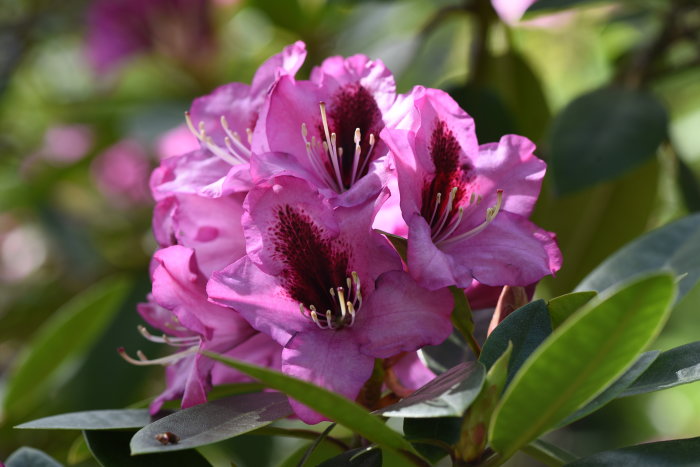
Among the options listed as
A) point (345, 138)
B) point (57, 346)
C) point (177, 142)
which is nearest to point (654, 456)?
point (345, 138)

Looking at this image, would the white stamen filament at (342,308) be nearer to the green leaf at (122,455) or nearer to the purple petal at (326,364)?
the purple petal at (326,364)

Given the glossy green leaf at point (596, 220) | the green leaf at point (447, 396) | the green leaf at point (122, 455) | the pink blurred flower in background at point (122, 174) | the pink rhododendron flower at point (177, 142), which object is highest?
the green leaf at point (447, 396)

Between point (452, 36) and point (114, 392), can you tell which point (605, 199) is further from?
point (114, 392)

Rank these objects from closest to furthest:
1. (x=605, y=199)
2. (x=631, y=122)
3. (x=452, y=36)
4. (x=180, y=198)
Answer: (x=180, y=198), (x=631, y=122), (x=605, y=199), (x=452, y=36)

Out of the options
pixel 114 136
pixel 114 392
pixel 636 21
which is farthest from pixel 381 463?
pixel 114 136

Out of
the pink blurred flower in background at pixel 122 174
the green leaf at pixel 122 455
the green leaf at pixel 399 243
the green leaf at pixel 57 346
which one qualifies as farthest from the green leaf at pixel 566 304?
the pink blurred flower in background at pixel 122 174

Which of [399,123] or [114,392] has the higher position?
[399,123]
